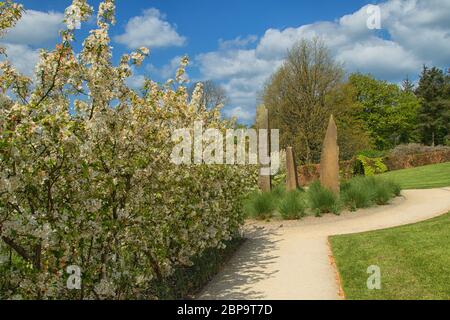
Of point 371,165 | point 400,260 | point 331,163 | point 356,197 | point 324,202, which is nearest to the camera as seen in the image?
point 400,260

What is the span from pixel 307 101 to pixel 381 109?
22.9 m

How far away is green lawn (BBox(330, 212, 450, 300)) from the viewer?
6707 millimetres

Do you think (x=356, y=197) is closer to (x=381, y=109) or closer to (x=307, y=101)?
(x=307, y=101)

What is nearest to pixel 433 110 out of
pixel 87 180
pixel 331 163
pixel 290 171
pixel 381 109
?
pixel 381 109

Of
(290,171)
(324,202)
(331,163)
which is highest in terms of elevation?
(331,163)

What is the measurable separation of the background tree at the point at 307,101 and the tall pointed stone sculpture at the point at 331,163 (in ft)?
64.5

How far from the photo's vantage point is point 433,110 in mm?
57844

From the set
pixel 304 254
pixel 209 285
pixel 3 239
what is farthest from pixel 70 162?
pixel 304 254

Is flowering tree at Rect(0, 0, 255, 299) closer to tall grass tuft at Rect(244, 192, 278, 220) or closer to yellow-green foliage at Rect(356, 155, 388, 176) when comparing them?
tall grass tuft at Rect(244, 192, 278, 220)

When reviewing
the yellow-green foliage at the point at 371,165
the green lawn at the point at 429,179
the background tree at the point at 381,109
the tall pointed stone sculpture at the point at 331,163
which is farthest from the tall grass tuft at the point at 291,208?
the background tree at the point at 381,109

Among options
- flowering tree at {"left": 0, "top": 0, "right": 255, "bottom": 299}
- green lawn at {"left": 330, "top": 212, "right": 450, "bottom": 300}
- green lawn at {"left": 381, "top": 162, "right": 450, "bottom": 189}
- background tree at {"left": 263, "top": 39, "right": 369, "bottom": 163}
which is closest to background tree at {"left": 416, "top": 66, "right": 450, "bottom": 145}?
background tree at {"left": 263, "top": 39, "right": 369, "bottom": 163}

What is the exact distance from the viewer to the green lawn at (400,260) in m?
6.71

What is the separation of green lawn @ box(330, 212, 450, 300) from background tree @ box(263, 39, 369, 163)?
2461 cm

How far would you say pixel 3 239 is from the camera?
439 centimetres
